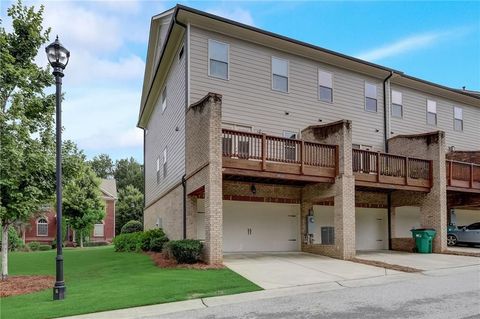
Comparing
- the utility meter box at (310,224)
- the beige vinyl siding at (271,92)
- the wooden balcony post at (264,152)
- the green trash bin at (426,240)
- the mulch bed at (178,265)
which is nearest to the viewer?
the mulch bed at (178,265)

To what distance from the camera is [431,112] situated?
23141mm

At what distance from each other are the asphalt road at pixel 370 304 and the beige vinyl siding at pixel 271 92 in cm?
907

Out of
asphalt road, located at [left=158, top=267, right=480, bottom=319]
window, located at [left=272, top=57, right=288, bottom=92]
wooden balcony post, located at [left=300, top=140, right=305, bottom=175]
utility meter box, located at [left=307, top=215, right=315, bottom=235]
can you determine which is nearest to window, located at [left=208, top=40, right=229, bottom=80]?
window, located at [left=272, top=57, right=288, bottom=92]

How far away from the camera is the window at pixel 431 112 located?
2303 centimetres

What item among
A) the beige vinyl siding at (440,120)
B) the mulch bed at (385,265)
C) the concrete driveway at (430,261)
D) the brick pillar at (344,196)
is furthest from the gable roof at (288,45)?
the mulch bed at (385,265)

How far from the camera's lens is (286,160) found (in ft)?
48.4

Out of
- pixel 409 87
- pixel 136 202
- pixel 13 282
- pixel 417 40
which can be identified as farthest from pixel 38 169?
pixel 136 202

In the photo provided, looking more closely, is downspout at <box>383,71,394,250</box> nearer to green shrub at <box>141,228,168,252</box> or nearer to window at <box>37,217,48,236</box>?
green shrub at <box>141,228,168,252</box>

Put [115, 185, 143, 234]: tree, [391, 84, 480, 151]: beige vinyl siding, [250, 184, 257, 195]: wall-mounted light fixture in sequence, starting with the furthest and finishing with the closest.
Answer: [115, 185, 143, 234]: tree < [391, 84, 480, 151]: beige vinyl siding < [250, 184, 257, 195]: wall-mounted light fixture

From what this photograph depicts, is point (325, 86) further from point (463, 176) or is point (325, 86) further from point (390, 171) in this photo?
point (463, 176)

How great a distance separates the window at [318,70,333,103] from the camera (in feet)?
63.1

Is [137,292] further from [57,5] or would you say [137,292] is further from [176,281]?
[57,5]

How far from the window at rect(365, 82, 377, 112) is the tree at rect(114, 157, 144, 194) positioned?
4807 centimetres

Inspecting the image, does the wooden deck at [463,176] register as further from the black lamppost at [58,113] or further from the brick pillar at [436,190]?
the black lamppost at [58,113]
